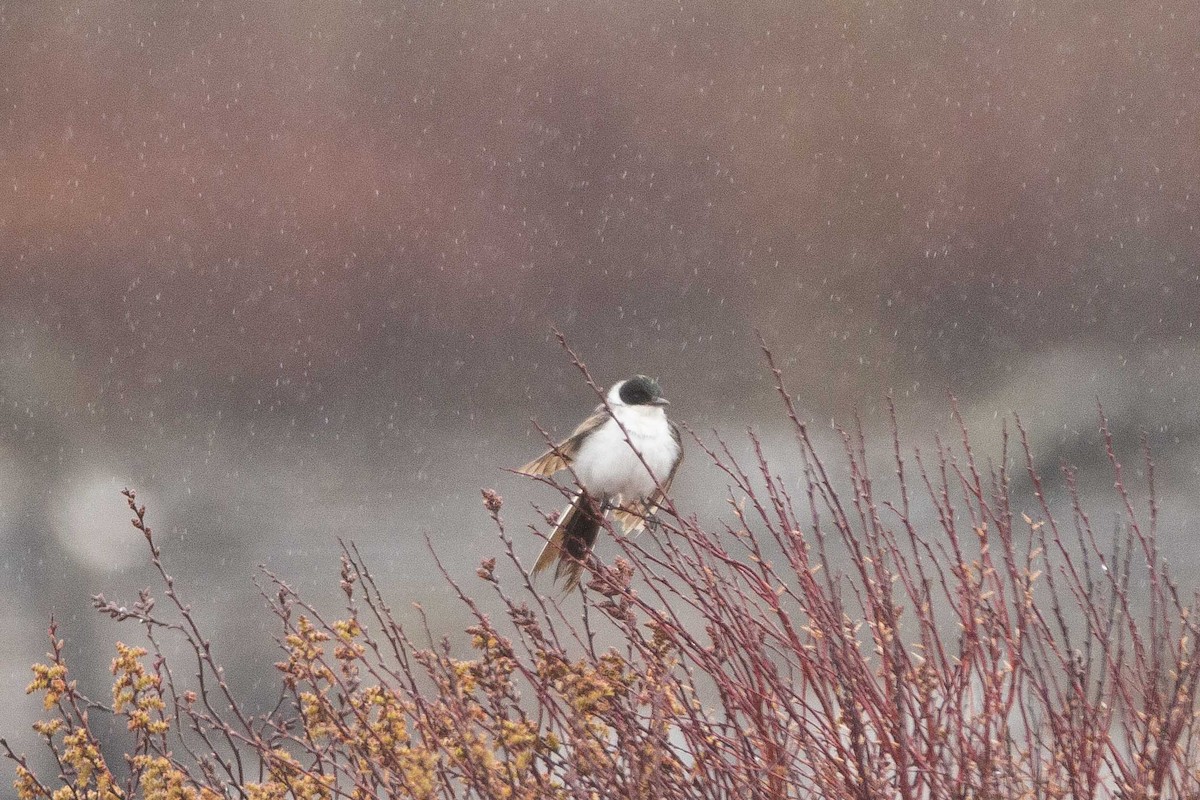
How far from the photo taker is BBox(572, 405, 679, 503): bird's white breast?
3943 mm

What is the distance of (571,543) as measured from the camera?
3316 mm

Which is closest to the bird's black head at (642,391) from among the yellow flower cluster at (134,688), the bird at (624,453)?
the bird at (624,453)

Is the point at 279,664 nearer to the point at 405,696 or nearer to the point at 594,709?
the point at 405,696

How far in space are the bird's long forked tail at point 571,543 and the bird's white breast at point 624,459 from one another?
318mm

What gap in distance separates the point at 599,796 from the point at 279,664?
67cm

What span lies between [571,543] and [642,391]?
1168 mm

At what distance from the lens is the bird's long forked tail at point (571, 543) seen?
265cm

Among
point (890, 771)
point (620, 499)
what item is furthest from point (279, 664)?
point (620, 499)

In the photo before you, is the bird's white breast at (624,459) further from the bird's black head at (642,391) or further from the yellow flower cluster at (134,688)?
the yellow flower cluster at (134,688)

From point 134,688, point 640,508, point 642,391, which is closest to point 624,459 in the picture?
point 640,508

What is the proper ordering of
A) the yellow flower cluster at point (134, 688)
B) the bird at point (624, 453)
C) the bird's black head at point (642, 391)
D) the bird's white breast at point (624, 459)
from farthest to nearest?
the bird's black head at point (642, 391) < the bird's white breast at point (624, 459) < the bird at point (624, 453) < the yellow flower cluster at point (134, 688)

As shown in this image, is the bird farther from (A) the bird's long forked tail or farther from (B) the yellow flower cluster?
(B) the yellow flower cluster

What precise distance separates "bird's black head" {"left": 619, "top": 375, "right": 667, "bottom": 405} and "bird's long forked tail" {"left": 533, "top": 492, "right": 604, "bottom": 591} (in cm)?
81

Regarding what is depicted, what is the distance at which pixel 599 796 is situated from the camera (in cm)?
197
